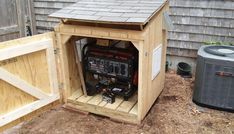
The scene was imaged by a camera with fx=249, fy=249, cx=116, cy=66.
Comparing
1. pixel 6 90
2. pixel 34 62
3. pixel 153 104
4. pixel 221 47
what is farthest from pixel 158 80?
pixel 6 90

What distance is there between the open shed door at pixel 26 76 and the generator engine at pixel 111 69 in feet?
1.76

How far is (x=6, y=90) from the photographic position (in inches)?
116

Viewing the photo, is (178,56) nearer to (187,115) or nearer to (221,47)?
(221,47)

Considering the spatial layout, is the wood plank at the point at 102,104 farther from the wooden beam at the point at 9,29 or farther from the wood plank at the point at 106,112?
the wooden beam at the point at 9,29

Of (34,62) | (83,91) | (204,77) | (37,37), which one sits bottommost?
(83,91)

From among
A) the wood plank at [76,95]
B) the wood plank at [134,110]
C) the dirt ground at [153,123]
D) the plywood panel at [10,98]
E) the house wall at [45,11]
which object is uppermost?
the house wall at [45,11]

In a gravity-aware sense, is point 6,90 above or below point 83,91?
above

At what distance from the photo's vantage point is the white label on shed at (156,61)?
10.9 feet

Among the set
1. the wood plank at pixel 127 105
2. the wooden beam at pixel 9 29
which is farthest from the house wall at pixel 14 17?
the wood plank at pixel 127 105

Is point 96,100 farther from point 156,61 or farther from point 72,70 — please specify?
point 156,61

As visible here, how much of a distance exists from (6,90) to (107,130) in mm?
1311

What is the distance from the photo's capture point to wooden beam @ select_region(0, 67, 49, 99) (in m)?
2.84

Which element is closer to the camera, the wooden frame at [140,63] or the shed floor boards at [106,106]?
the wooden frame at [140,63]

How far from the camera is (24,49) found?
2939 mm
